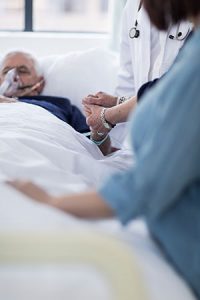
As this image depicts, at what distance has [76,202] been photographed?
2.75 feet

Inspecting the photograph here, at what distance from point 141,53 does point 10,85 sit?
2.64ft

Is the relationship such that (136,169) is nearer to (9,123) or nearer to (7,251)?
(7,251)

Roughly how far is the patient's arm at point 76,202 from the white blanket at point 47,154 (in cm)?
11

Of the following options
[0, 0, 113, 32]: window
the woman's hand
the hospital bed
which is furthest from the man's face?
the woman's hand

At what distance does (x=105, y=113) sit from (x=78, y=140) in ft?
0.44

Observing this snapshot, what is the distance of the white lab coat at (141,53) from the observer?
5.36 feet

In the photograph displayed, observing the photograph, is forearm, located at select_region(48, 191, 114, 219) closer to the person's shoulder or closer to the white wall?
the person's shoulder

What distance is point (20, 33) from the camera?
10.7 feet

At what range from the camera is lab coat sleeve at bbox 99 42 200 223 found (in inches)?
28.3

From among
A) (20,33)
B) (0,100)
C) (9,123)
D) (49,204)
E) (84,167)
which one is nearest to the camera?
(49,204)

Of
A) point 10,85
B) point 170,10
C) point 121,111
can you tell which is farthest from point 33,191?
point 10,85

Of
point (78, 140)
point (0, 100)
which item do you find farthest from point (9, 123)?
point (0, 100)

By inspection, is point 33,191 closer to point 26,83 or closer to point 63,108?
point 63,108

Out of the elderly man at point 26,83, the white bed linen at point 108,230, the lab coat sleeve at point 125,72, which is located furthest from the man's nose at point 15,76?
the white bed linen at point 108,230
